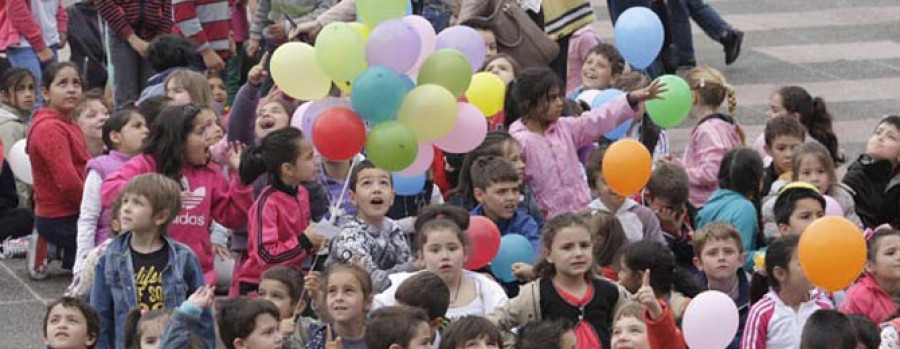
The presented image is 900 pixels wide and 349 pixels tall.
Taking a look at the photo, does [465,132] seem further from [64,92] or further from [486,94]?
[64,92]

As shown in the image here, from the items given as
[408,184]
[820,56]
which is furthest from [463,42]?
[820,56]

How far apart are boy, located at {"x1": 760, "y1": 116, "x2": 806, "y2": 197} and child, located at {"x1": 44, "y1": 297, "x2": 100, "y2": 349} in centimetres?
426

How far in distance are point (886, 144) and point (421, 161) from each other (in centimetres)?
320

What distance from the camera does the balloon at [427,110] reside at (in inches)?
378

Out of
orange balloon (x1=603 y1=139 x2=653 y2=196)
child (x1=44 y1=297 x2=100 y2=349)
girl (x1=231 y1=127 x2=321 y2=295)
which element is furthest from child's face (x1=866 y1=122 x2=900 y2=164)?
child (x1=44 y1=297 x2=100 y2=349)

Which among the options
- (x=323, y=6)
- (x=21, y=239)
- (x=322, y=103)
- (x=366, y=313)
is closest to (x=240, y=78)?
(x=323, y=6)

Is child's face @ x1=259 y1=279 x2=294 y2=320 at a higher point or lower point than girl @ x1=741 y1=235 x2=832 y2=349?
higher

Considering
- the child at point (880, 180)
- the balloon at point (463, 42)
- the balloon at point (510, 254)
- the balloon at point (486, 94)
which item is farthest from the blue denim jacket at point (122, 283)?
the child at point (880, 180)

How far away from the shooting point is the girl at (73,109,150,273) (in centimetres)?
1069

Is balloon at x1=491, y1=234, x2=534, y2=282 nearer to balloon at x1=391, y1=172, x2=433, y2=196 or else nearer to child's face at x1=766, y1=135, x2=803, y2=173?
balloon at x1=391, y1=172, x2=433, y2=196

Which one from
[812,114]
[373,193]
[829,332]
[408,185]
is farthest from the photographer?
[812,114]

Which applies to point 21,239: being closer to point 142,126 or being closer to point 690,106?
point 142,126

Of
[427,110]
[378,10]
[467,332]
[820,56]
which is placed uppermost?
[378,10]

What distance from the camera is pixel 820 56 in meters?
17.5
